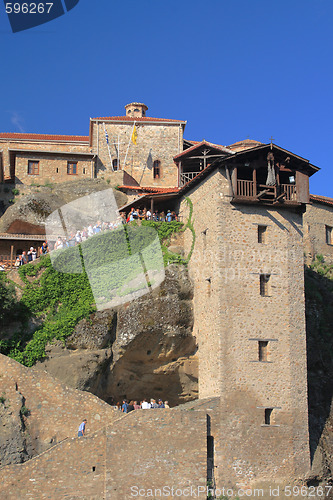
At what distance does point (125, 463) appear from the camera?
87.2 feet

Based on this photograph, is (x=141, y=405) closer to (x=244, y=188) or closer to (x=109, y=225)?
(x=109, y=225)

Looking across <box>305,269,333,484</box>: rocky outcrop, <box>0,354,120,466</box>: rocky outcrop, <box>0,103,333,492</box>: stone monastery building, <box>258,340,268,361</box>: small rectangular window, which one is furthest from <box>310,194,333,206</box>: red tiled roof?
<box>0,354,120,466</box>: rocky outcrop

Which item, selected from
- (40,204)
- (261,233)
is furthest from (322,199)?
(40,204)

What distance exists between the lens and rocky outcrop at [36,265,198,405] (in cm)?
2994

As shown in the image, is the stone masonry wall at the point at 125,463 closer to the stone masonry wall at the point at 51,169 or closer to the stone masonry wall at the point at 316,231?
the stone masonry wall at the point at 316,231

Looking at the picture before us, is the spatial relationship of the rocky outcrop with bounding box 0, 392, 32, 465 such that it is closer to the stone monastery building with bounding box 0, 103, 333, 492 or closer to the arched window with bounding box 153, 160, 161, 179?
the stone monastery building with bounding box 0, 103, 333, 492

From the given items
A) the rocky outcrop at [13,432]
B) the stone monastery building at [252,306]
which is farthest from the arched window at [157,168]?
the rocky outcrop at [13,432]

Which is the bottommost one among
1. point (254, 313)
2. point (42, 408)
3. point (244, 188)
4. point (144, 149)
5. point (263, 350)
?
point (42, 408)

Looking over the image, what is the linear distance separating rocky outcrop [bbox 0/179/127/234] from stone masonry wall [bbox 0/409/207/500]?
55.3 ft

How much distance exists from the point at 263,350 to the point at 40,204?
18115 millimetres

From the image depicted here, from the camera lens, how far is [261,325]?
30062 mm

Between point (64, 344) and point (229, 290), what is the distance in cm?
806

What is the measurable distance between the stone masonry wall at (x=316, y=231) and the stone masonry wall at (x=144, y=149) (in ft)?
32.6

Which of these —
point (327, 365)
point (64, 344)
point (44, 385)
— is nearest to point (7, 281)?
point (64, 344)
